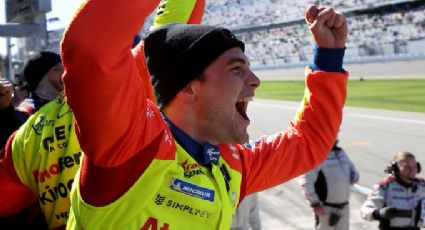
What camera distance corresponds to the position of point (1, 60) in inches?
818

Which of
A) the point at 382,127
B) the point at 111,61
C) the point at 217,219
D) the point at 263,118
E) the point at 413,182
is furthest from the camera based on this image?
the point at 263,118

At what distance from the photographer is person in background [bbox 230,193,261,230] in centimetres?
496

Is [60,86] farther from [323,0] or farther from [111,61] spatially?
[323,0]

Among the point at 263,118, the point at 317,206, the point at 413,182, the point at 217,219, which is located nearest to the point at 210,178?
the point at 217,219

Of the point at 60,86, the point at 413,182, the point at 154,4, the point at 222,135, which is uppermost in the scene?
the point at 154,4

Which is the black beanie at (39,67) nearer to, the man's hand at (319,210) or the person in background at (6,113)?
the person in background at (6,113)

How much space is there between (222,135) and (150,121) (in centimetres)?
31

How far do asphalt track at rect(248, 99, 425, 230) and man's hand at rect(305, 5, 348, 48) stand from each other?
5713mm

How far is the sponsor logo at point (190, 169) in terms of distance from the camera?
156 cm

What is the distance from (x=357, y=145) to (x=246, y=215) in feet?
30.1

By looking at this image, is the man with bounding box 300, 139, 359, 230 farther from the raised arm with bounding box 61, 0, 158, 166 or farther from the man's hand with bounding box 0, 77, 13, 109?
the raised arm with bounding box 61, 0, 158, 166

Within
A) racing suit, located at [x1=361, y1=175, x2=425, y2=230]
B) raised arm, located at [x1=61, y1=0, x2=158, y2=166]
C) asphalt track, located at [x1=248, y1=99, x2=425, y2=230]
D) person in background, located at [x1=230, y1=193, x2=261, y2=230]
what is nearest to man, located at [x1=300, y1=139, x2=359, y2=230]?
asphalt track, located at [x1=248, y1=99, x2=425, y2=230]

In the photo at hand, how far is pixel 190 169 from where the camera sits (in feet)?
5.18

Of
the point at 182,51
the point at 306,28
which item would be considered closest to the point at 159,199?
the point at 182,51
